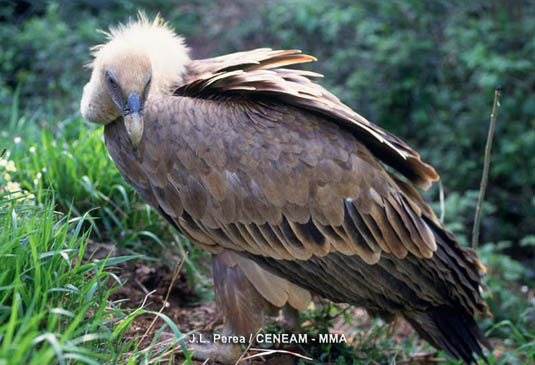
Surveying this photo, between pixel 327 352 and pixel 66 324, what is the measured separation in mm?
1755

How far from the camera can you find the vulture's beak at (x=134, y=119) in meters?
3.22

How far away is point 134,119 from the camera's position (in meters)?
3.23

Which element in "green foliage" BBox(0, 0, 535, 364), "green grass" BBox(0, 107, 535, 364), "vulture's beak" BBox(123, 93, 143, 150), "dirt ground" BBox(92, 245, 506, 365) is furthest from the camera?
"green foliage" BBox(0, 0, 535, 364)

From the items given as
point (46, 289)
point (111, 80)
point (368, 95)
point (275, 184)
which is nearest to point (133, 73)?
point (111, 80)

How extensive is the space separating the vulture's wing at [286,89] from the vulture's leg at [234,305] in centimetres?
98

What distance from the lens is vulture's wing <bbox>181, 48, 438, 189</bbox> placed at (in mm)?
3395

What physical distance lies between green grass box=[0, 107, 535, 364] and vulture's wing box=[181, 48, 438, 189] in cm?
103

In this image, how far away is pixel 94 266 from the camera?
2.78 metres

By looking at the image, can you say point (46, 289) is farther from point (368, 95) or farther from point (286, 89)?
point (368, 95)

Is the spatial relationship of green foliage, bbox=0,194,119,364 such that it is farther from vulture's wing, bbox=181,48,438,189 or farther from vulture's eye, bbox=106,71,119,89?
vulture's wing, bbox=181,48,438,189

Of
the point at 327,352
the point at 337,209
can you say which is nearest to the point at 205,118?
the point at 337,209

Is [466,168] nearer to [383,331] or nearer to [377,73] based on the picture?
[377,73]

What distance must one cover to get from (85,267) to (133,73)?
123 cm

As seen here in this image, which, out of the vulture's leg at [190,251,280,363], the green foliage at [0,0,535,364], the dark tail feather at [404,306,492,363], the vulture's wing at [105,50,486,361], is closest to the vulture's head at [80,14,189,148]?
the vulture's wing at [105,50,486,361]
